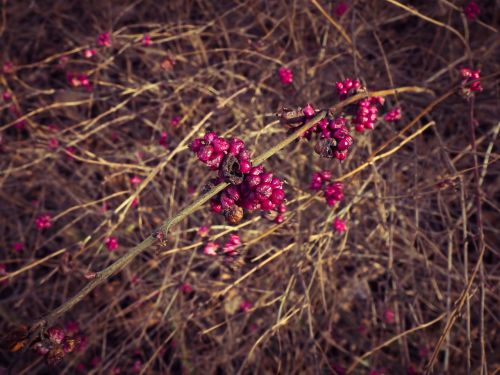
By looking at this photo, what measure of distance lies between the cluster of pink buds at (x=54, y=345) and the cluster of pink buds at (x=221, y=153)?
723mm

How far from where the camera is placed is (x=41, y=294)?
2744 millimetres

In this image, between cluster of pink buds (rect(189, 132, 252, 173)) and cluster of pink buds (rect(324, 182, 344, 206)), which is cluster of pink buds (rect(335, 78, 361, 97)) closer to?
cluster of pink buds (rect(324, 182, 344, 206))

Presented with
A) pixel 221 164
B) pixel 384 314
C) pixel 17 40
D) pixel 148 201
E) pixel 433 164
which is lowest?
pixel 384 314

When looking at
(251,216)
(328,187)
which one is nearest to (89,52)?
(251,216)

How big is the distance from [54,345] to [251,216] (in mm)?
1300

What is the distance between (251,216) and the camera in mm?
2320

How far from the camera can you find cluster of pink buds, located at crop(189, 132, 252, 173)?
3.62 feet

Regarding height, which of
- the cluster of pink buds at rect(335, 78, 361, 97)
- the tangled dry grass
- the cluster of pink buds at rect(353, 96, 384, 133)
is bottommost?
the tangled dry grass

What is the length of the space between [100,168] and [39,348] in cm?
185

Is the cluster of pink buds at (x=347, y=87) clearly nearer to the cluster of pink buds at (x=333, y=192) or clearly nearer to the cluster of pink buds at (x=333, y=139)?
the cluster of pink buds at (x=333, y=139)

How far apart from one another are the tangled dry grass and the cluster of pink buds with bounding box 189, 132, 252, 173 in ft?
3.45

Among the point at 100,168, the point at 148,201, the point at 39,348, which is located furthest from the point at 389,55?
the point at 39,348

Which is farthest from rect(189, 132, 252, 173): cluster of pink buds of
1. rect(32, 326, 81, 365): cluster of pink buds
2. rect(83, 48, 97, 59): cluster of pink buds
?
rect(83, 48, 97, 59): cluster of pink buds

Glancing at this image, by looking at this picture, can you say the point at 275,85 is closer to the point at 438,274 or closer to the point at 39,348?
the point at 438,274
